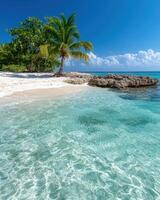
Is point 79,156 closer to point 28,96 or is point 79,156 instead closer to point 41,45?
point 28,96

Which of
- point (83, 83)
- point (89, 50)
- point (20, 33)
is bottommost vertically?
point (83, 83)

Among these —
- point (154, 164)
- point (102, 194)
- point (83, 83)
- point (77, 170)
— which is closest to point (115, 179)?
point (102, 194)

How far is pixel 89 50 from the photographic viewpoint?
26.9 m

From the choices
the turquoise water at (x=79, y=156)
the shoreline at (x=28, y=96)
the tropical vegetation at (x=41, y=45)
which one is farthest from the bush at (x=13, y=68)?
the turquoise water at (x=79, y=156)

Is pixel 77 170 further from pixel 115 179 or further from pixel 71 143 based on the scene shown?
pixel 71 143

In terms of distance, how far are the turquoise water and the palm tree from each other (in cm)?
1784

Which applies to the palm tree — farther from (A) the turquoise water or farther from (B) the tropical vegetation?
(A) the turquoise water

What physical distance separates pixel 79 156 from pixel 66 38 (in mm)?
23232

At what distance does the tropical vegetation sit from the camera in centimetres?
2603

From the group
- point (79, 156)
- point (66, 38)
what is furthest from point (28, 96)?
point (66, 38)

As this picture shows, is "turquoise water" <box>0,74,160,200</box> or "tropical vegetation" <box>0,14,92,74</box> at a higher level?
"tropical vegetation" <box>0,14,92,74</box>

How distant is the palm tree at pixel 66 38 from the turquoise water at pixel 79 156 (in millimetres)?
17843

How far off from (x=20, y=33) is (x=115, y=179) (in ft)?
105

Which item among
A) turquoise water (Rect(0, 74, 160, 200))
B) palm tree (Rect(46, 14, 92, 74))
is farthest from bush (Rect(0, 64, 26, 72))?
turquoise water (Rect(0, 74, 160, 200))
